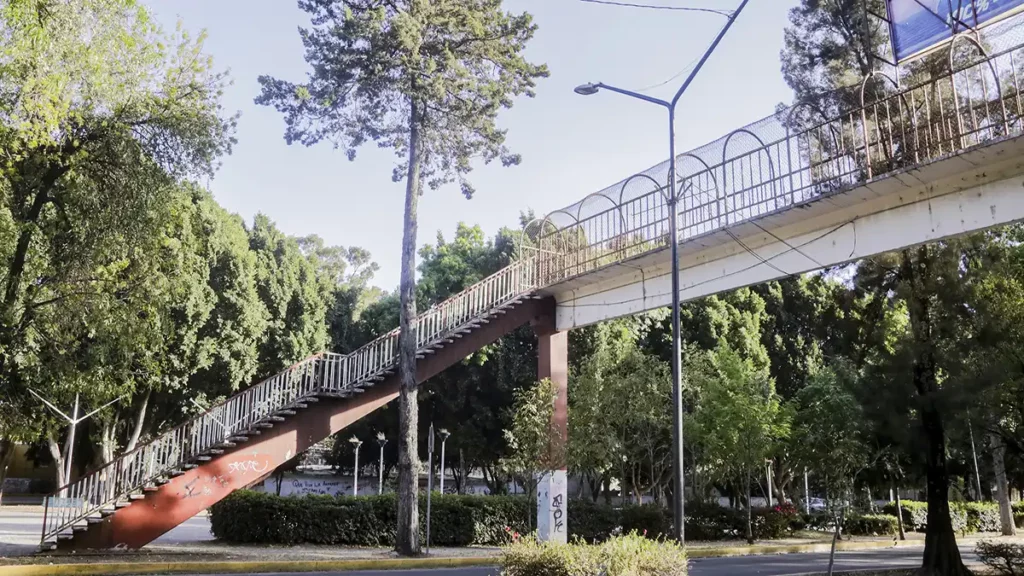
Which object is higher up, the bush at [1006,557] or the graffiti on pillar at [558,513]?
the graffiti on pillar at [558,513]

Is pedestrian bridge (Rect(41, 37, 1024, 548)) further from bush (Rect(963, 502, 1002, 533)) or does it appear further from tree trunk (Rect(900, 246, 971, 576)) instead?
bush (Rect(963, 502, 1002, 533))

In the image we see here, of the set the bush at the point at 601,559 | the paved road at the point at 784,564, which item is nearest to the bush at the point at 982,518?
the paved road at the point at 784,564

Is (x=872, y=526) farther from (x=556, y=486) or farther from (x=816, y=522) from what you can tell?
(x=556, y=486)

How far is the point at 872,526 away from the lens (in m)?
32.5

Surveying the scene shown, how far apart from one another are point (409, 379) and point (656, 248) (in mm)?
7023

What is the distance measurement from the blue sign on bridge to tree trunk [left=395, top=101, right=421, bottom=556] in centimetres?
1146

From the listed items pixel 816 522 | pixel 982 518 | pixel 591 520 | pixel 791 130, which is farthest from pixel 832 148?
pixel 982 518

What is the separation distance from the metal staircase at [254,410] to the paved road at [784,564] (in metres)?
4.88

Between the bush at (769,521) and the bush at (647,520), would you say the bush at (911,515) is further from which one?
the bush at (647,520)

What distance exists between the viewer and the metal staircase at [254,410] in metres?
16.7

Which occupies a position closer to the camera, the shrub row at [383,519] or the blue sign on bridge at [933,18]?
the blue sign on bridge at [933,18]

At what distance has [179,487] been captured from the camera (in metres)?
17.3

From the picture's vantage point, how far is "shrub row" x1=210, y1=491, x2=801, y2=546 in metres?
20.4

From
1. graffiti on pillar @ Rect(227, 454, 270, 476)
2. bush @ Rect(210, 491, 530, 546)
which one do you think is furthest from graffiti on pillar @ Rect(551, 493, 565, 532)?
graffiti on pillar @ Rect(227, 454, 270, 476)
